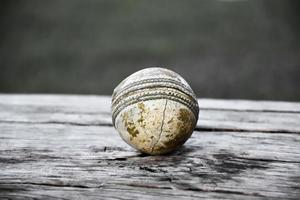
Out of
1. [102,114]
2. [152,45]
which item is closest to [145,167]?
[102,114]

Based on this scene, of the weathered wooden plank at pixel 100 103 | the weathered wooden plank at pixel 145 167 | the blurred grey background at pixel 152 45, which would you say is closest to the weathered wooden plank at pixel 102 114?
the weathered wooden plank at pixel 100 103

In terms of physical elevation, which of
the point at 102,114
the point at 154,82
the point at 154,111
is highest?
the point at 154,82

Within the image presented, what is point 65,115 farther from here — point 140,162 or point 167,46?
point 167,46

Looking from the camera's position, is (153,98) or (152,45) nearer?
(153,98)

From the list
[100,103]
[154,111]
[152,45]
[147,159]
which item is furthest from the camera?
[152,45]

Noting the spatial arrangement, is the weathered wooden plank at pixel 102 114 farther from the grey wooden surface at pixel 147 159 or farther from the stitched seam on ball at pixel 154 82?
the stitched seam on ball at pixel 154 82

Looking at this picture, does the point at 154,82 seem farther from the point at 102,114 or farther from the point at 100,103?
the point at 100,103

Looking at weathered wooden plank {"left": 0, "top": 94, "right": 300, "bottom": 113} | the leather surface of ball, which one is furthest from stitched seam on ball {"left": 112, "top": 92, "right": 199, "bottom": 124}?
weathered wooden plank {"left": 0, "top": 94, "right": 300, "bottom": 113}
